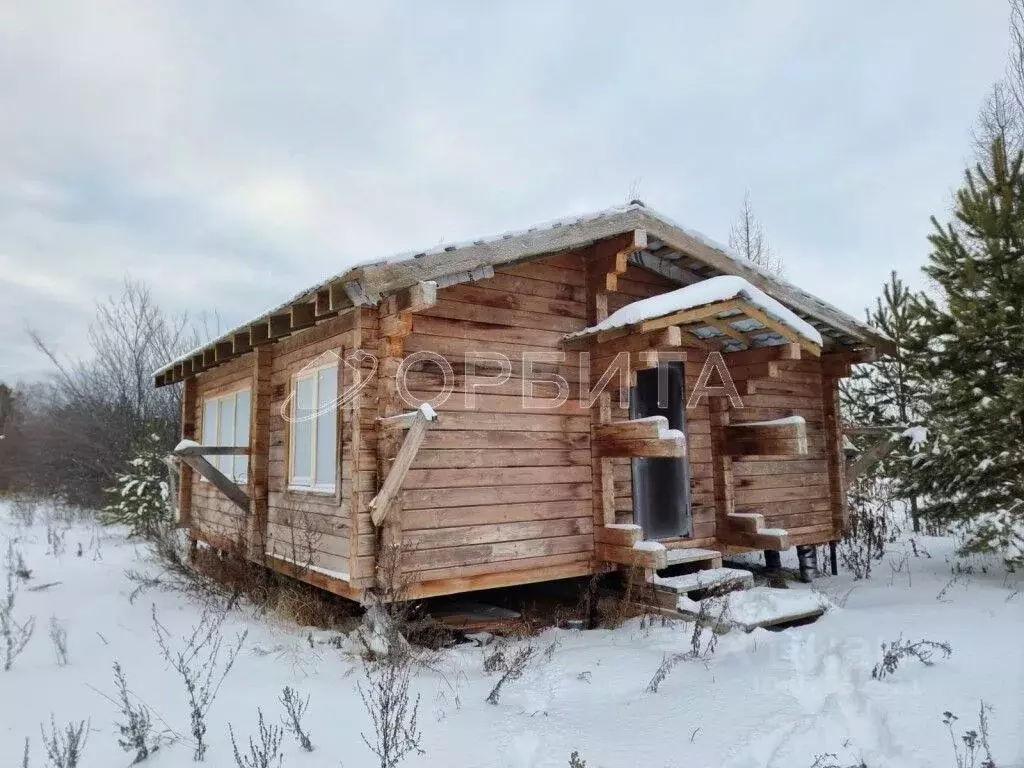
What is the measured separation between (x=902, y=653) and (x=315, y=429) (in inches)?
229

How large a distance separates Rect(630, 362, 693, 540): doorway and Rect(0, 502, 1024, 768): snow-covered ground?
1917mm

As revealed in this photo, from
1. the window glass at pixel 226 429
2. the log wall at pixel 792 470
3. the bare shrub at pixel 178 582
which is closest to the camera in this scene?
the bare shrub at pixel 178 582

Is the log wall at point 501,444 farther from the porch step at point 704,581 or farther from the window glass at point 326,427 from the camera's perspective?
the window glass at point 326,427

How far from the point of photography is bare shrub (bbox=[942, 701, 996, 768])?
11.1 feet

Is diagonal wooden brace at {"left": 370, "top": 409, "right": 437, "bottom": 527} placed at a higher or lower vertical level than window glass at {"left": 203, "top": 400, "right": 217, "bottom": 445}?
lower

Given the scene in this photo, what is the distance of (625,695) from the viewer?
471 cm

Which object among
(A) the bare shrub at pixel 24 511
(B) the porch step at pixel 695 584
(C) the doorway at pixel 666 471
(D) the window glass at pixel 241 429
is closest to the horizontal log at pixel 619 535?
(B) the porch step at pixel 695 584

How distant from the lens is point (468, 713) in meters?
4.38

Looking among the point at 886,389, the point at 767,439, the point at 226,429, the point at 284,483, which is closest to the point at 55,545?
the point at 226,429

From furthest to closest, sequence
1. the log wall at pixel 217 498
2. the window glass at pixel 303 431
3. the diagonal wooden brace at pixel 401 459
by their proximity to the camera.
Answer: the log wall at pixel 217 498, the window glass at pixel 303 431, the diagonal wooden brace at pixel 401 459

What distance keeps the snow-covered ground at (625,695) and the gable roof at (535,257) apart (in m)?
3.14

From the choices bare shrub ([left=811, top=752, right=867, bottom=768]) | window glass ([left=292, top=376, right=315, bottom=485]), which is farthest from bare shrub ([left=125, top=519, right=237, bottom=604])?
bare shrub ([left=811, top=752, right=867, bottom=768])

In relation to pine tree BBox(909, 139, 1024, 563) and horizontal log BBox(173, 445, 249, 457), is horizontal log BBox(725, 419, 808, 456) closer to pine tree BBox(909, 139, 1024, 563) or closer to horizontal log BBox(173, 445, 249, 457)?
pine tree BBox(909, 139, 1024, 563)

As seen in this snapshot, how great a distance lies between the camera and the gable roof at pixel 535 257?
5.52 m
